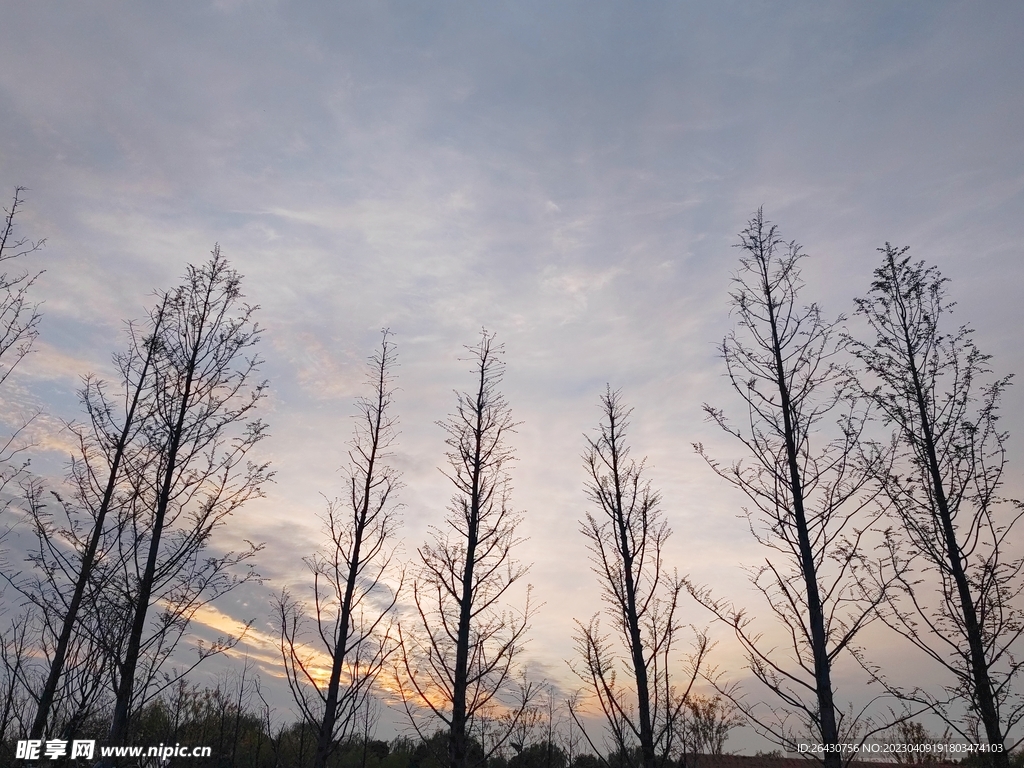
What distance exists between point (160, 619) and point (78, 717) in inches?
74.1

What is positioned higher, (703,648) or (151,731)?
(703,648)

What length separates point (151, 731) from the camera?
22.4 meters

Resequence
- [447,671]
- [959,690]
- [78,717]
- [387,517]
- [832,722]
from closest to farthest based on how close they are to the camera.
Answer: [832,722] → [78,717] → [959,690] → [447,671] → [387,517]

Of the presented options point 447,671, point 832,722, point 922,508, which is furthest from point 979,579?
point 447,671

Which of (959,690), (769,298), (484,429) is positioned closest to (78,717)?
(484,429)

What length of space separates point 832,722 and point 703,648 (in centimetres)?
258

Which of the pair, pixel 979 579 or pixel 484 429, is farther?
pixel 484 429

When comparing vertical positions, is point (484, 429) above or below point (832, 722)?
above

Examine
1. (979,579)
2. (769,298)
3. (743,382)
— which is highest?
(769,298)

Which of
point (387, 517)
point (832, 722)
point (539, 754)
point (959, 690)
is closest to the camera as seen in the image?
point (832, 722)

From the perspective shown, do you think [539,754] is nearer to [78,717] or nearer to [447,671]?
[447,671]

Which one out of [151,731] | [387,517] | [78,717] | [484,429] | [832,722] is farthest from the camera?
[151,731]

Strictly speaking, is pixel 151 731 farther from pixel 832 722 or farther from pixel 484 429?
pixel 832 722

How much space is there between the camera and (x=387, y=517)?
40.1 feet
